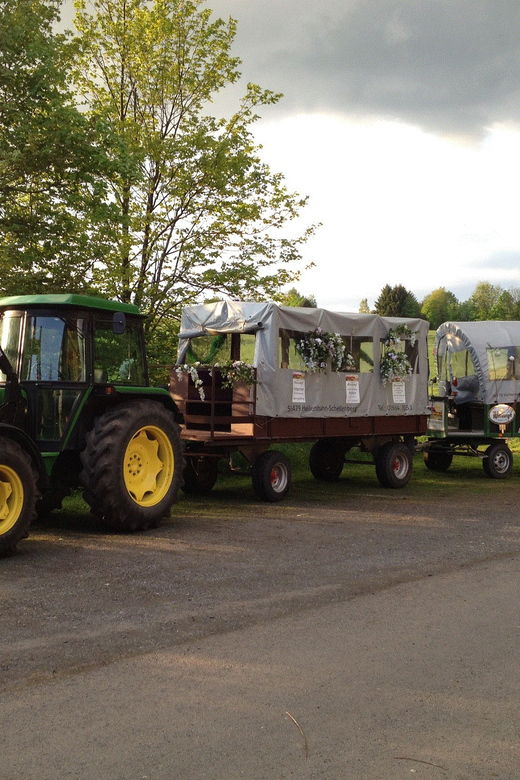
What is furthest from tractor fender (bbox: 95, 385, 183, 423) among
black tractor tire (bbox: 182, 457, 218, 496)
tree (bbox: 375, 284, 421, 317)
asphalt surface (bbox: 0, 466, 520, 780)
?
tree (bbox: 375, 284, 421, 317)

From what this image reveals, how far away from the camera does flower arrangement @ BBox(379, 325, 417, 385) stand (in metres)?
15.1

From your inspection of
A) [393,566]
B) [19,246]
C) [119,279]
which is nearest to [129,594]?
[393,566]

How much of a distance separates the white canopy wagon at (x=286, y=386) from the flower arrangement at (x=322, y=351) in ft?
0.06

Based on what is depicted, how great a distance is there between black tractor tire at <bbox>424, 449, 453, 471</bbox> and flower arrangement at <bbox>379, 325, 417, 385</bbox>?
3.87 metres

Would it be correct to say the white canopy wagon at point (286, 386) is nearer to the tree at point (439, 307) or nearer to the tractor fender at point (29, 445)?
the tractor fender at point (29, 445)

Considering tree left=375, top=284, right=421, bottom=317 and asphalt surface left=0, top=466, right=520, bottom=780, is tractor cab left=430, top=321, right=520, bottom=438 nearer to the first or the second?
asphalt surface left=0, top=466, right=520, bottom=780

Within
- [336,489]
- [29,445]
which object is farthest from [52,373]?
[336,489]

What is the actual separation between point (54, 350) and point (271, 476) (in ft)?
15.4

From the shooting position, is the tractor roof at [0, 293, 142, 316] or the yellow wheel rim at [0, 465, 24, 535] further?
the tractor roof at [0, 293, 142, 316]

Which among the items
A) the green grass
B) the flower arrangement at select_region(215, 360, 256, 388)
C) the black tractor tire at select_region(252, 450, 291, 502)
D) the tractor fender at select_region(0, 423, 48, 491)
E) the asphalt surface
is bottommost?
the asphalt surface

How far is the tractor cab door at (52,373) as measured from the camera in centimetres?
940

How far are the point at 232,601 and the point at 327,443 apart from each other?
9674 mm

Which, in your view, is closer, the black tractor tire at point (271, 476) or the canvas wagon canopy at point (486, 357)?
the black tractor tire at point (271, 476)

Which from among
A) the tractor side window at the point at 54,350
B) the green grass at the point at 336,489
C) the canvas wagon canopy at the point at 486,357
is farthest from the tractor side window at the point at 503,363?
the tractor side window at the point at 54,350
